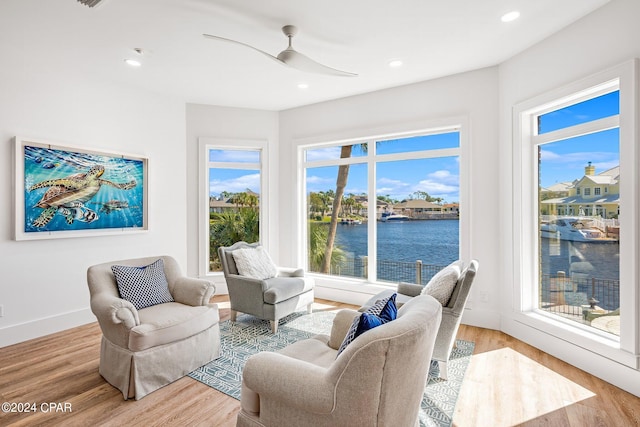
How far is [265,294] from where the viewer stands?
11.4 feet

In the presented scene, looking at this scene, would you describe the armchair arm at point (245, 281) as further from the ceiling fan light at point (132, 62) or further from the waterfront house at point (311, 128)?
the ceiling fan light at point (132, 62)

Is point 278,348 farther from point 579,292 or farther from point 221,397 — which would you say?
point 579,292

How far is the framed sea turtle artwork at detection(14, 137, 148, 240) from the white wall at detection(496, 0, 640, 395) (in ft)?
14.5

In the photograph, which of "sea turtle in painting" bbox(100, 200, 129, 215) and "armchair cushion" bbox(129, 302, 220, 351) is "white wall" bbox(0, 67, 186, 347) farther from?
"armchair cushion" bbox(129, 302, 220, 351)

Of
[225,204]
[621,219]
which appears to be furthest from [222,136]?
[621,219]

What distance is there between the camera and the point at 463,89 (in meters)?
3.84

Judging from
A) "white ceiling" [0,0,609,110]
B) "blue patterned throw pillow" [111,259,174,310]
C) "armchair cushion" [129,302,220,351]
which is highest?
"white ceiling" [0,0,609,110]

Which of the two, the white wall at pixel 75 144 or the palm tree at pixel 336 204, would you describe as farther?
the palm tree at pixel 336 204

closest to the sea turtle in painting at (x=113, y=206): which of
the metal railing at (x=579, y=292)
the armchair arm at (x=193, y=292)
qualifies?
the armchair arm at (x=193, y=292)

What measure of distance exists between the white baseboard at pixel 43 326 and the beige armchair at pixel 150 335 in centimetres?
140

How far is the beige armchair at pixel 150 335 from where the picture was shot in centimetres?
228

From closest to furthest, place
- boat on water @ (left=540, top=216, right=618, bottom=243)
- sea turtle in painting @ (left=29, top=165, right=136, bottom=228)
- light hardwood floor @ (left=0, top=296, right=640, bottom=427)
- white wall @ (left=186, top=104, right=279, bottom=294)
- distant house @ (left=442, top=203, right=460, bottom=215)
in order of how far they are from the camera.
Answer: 1. light hardwood floor @ (left=0, top=296, right=640, bottom=427)
2. boat on water @ (left=540, top=216, right=618, bottom=243)
3. sea turtle in painting @ (left=29, top=165, right=136, bottom=228)
4. distant house @ (left=442, top=203, right=460, bottom=215)
5. white wall @ (left=186, top=104, right=279, bottom=294)

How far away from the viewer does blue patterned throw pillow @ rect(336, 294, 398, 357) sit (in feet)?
4.83

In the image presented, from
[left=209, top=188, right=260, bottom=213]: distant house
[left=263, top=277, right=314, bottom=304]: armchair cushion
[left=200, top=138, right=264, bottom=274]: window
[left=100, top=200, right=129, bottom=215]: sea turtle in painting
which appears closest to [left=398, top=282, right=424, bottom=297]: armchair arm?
[left=263, top=277, right=314, bottom=304]: armchair cushion
